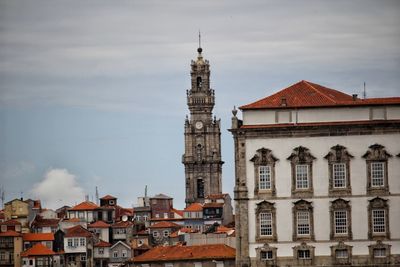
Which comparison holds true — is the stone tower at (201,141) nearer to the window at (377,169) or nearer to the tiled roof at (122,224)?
the tiled roof at (122,224)

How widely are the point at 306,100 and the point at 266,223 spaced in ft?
26.3

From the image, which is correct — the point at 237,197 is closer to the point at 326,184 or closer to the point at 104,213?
the point at 326,184

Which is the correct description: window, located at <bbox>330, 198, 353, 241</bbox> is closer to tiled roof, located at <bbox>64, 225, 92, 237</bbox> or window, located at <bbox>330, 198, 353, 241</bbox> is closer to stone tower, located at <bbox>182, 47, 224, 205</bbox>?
tiled roof, located at <bbox>64, 225, 92, 237</bbox>

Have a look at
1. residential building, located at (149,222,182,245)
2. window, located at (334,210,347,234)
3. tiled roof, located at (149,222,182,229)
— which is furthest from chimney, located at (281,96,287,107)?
tiled roof, located at (149,222,182,229)

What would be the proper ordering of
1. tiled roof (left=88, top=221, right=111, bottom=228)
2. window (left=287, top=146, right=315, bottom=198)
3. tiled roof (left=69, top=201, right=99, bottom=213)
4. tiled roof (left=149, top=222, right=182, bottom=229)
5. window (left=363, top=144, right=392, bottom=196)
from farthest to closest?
1. tiled roof (left=69, top=201, right=99, bottom=213)
2. tiled roof (left=149, top=222, right=182, bottom=229)
3. tiled roof (left=88, top=221, right=111, bottom=228)
4. window (left=287, top=146, right=315, bottom=198)
5. window (left=363, top=144, right=392, bottom=196)

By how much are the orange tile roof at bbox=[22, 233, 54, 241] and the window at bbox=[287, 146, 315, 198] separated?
55345mm

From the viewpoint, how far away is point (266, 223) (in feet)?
310

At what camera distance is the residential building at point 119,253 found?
14000 cm

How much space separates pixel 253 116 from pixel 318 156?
4.70 meters

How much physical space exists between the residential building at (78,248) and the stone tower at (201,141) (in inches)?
1695

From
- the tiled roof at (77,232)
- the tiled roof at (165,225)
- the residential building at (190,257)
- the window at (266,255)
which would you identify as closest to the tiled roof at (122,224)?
the tiled roof at (165,225)

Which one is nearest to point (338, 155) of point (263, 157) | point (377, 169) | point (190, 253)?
point (377, 169)

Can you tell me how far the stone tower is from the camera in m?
187

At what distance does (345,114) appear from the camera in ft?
313
